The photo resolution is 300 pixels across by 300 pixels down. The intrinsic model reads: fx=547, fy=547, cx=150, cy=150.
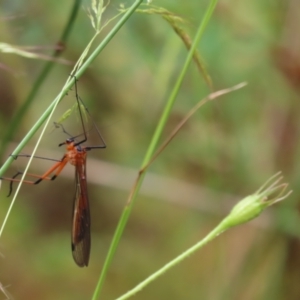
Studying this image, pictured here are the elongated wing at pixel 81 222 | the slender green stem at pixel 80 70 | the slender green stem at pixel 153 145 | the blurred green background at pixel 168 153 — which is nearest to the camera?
the slender green stem at pixel 80 70

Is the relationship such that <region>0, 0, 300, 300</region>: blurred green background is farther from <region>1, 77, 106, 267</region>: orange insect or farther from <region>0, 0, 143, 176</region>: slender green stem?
<region>0, 0, 143, 176</region>: slender green stem

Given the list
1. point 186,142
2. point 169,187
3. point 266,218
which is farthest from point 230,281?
point 186,142

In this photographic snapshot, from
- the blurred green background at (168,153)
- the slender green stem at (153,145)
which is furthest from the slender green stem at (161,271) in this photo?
the blurred green background at (168,153)

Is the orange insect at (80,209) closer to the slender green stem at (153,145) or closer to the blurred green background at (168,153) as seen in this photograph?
the blurred green background at (168,153)

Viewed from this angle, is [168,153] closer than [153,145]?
No

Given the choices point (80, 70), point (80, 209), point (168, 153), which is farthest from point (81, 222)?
point (168, 153)

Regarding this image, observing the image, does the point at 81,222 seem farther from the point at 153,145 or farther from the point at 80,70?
the point at 80,70

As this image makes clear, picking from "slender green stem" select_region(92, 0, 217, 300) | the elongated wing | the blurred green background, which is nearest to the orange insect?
the elongated wing
